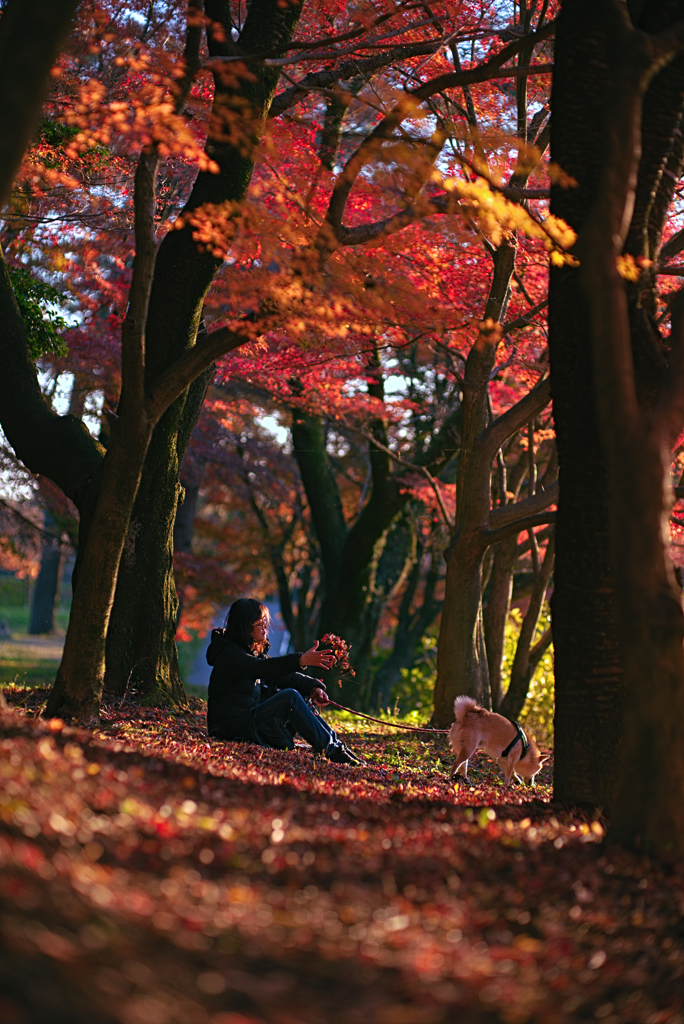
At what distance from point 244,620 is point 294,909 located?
460 centimetres

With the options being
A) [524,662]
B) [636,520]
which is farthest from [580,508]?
[524,662]

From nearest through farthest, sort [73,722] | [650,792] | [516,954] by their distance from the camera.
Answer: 1. [516,954]
2. [650,792]
3. [73,722]

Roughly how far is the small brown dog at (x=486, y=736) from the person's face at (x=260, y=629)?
169cm

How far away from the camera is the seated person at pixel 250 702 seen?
718 cm

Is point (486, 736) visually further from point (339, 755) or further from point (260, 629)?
point (260, 629)

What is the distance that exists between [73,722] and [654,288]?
5.04m

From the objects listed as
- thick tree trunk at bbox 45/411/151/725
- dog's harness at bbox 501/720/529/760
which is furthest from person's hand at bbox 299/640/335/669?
dog's harness at bbox 501/720/529/760

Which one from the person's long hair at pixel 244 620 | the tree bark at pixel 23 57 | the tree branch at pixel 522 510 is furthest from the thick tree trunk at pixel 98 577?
the tree branch at pixel 522 510

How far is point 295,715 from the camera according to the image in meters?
7.23

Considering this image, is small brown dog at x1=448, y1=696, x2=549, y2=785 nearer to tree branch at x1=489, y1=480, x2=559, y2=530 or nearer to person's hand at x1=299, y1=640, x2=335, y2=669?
person's hand at x1=299, y1=640, x2=335, y2=669

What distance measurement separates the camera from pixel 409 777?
720 cm

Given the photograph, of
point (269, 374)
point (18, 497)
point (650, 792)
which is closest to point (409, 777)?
point (650, 792)

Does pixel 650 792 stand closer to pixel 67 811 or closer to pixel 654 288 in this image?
pixel 67 811

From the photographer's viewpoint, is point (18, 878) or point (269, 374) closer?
point (18, 878)
